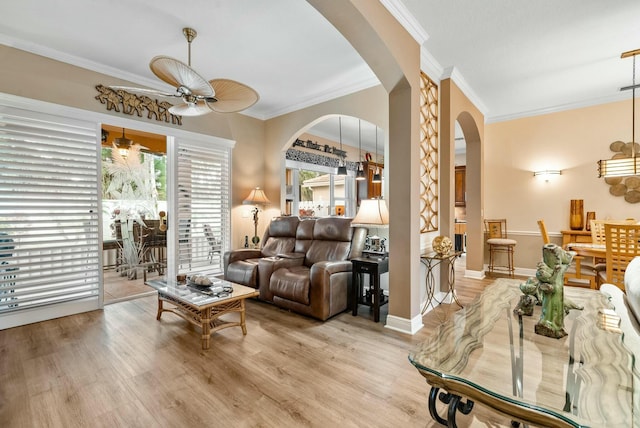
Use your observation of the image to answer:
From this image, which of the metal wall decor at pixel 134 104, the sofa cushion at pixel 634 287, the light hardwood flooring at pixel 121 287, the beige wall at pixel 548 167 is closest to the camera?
the sofa cushion at pixel 634 287

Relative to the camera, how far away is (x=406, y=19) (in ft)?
8.58

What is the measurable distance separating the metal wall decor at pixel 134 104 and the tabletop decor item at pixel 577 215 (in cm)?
633

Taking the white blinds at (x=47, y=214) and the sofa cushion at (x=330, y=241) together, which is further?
the sofa cushion at (x=330, y=241)

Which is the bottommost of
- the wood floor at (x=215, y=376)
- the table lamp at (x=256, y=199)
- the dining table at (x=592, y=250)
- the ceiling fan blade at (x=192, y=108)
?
the wood floor at (x=215, y=376)

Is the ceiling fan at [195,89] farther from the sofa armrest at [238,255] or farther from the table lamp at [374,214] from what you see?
the sofa armrest at [238,255]

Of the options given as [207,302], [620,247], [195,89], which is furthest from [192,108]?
[620,247]

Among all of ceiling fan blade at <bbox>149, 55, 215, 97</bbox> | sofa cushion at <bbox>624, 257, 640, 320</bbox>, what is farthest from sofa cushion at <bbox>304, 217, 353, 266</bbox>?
sofa cushion at <bbox>624, 257, 640, 320</bbox>

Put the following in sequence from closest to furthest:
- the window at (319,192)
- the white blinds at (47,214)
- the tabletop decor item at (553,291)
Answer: the tabletop decor item at (553,291), the white blinds at (47,214), the window at (319,192)

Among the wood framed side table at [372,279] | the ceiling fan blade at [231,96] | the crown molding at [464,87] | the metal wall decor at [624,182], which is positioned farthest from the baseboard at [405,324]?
the metal wall decor at [624,182]

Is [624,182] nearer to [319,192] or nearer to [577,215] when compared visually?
[577,215]

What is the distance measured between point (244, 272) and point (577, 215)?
5.27 m

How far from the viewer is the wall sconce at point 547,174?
4.87 metres

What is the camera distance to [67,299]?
3.35 metres

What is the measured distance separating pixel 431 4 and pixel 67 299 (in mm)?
4849
